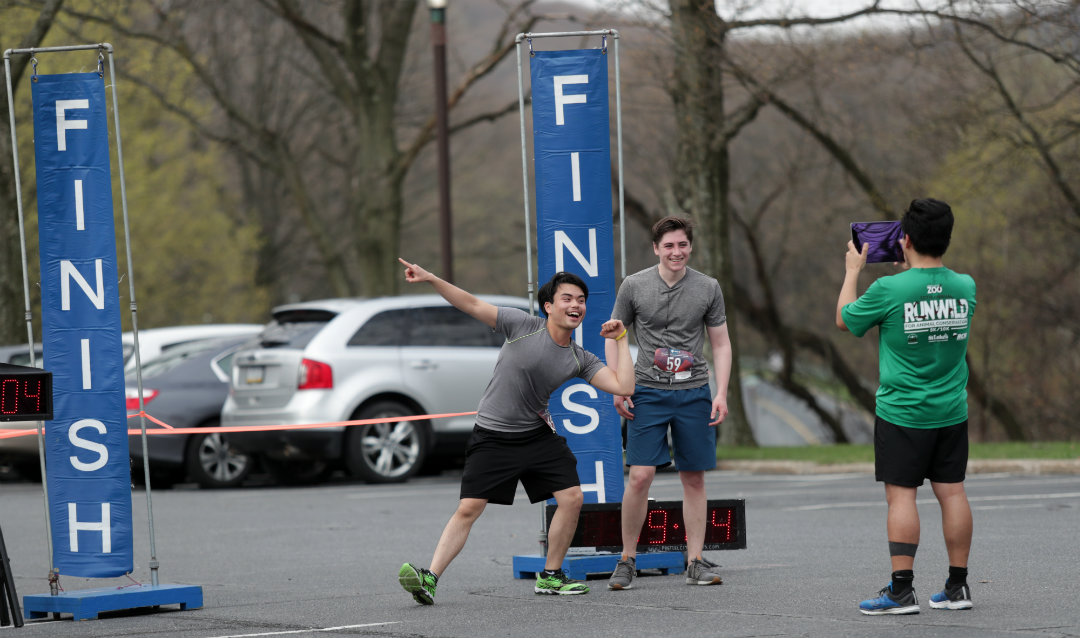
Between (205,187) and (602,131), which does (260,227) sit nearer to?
(205,187)

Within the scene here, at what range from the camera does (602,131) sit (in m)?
8.64

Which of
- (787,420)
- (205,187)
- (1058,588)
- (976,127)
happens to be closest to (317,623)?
(1058,588)

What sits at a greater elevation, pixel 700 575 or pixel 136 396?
pixel 136 396

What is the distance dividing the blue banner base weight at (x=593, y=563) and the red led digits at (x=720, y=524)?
44cm

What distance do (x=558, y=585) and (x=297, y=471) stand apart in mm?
9645

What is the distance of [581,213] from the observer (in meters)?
8.55

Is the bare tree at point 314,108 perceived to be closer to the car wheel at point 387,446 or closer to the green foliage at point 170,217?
the green foliage at point 170,217

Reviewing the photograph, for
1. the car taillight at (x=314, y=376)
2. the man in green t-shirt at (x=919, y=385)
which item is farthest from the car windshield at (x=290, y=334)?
the man in green t-shirt at (x=919, y=385)

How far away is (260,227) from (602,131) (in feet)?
121

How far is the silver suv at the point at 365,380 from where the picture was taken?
49.8 ft

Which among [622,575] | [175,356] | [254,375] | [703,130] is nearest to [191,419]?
[175,356]

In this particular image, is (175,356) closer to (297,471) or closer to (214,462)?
(214,462)

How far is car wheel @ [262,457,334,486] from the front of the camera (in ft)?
54.5

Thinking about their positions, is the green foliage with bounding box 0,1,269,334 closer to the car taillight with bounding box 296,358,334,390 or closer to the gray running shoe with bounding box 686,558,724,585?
the car taillight with bounding box 296,358,334,390
